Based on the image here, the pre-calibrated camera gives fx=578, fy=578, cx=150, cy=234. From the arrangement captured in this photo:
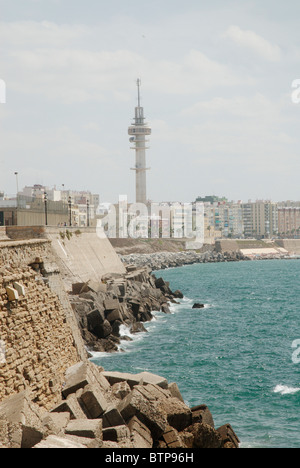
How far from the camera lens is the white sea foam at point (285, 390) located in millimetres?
20453

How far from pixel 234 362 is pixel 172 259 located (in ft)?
283

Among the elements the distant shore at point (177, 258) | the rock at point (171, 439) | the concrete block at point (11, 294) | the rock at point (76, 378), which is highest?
the concrete block at point (11, 294)

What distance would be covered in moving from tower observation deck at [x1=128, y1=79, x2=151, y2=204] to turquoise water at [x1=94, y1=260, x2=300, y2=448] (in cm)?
10118

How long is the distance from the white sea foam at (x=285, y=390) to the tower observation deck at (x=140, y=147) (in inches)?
5015

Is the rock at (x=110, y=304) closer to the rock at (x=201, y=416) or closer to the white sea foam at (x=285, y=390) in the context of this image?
the white sea foam at (x=285, y=390)

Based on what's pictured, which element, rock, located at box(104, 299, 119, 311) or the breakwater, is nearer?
the breakwater

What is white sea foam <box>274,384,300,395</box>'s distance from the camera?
67.1 feet

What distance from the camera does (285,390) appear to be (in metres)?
20.7

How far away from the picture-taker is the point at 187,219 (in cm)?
A: 17112

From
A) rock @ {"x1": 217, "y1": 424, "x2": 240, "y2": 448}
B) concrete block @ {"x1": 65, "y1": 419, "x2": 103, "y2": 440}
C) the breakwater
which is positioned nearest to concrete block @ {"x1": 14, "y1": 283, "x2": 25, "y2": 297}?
the breakwater

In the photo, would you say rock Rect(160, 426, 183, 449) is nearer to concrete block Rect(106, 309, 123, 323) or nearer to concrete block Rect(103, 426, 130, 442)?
concrete block Rect(103, 426, 130, 442)

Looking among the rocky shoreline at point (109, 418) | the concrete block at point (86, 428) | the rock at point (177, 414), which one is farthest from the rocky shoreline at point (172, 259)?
the concrete block at point (86, 428)
